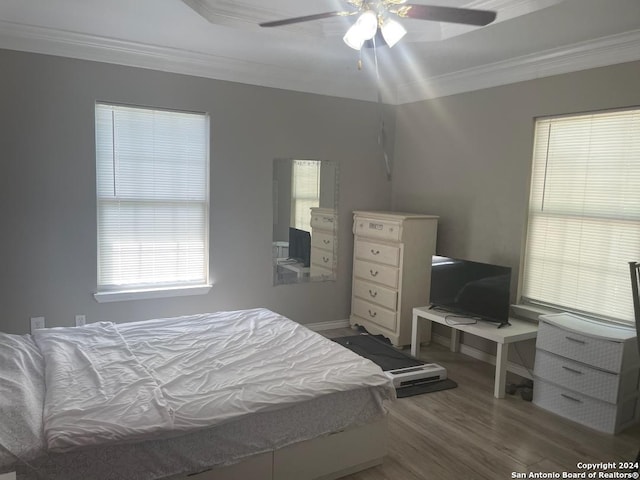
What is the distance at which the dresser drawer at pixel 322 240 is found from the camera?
15.5 ft

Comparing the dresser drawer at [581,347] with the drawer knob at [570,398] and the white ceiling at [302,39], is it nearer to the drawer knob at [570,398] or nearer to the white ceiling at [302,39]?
the drawer knob at [570,398]

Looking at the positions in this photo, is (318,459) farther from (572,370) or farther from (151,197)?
(151,197)

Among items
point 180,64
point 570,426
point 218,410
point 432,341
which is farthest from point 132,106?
point 570,426

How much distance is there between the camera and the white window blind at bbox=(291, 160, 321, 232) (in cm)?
457

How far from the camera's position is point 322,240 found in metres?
4.79

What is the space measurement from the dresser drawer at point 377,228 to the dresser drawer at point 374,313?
687 mm

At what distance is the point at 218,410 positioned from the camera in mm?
2027

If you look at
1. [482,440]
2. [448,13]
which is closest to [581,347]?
[482,440]

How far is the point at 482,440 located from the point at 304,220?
2603mm

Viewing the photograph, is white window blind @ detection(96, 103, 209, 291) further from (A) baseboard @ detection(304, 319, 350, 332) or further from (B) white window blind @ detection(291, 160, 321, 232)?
(A) baseboard @ detection(304, 319, 350, 332)

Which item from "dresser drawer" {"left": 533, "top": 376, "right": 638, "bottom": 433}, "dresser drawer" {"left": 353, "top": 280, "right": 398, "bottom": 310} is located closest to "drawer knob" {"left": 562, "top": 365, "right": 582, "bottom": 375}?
"dresser drawer" {"left": 533, "top": 376, "right": 638, "bottom": 433}

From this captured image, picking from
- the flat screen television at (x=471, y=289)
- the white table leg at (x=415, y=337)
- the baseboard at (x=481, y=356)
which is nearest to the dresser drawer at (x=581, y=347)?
the flat screen television at (x=471, y=289)

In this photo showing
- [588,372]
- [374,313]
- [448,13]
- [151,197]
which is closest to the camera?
[448,13]

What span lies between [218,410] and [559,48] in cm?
335
